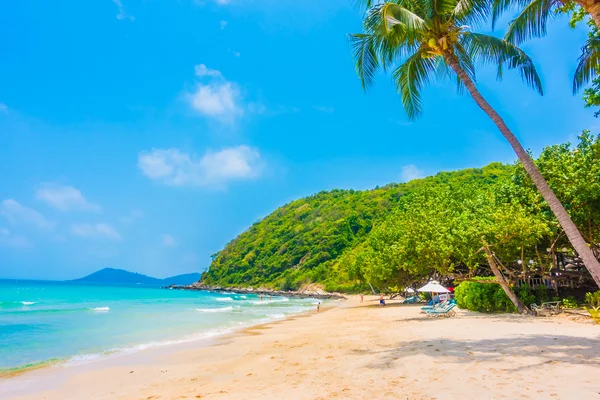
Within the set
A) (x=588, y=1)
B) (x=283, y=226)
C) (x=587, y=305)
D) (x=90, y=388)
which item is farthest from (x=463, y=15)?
(x=283, y=226)

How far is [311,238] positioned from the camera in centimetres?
10200

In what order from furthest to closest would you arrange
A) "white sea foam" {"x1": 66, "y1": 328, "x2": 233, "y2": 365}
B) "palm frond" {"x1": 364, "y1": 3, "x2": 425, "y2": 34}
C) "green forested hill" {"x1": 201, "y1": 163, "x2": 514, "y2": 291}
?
1. "green forested hill" {"x1": 201, "y1": 163, "x2": 514, "y2": 291}
2. "white sea foam" {"x1": 66, "y1": 328, "x2": 233, "y2": 365}
3. "palm frond" {"x1": 364, "y1": 3, "x2": 425, "y2": 34}

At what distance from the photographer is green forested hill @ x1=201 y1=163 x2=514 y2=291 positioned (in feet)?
282

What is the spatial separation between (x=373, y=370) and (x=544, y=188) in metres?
5.08

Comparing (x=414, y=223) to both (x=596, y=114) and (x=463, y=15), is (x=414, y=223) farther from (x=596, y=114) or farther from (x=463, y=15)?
(x=463, y=15)

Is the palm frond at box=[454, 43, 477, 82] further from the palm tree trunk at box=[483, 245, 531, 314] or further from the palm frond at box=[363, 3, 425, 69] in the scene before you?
the palm tree trunk at box=[483, 245, 531, 314]

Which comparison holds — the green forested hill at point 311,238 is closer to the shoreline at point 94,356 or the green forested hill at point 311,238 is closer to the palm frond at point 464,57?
the shoreline at point 94,356

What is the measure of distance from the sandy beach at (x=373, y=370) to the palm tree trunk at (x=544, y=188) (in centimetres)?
186

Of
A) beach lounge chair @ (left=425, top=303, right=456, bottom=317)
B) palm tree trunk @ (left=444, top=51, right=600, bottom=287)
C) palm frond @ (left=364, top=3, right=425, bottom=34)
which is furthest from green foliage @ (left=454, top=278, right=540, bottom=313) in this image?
palm frond @ (left=364, top=3, right=425, bottom=34)

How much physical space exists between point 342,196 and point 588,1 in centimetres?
11941

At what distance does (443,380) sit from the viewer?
629 cm

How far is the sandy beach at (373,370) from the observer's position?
234 inches

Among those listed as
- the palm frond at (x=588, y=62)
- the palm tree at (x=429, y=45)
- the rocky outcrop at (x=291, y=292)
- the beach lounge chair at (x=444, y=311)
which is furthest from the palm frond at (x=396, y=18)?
the rocky outcrop at (x=291, y=292)

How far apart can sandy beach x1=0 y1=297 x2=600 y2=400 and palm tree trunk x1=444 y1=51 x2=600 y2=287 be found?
186cm
